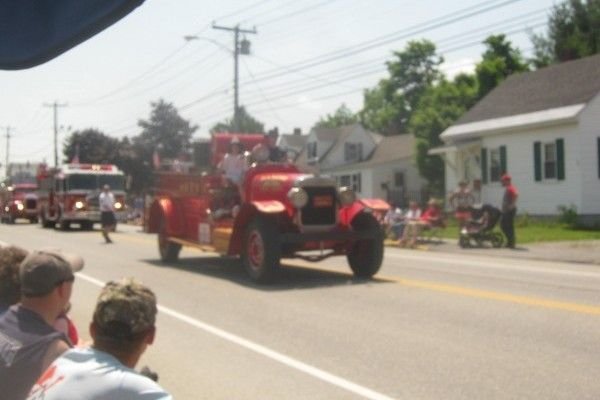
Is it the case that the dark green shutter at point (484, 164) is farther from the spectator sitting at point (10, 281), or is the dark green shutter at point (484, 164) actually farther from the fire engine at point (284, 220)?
the spectator sitting at point (10, 281)

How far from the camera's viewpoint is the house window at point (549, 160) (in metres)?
32.3

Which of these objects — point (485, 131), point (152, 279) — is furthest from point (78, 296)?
point (485, 131)

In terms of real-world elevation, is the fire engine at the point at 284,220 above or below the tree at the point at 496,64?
below

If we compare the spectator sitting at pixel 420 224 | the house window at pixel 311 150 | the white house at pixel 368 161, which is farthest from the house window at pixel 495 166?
the house window at pixel 311 150

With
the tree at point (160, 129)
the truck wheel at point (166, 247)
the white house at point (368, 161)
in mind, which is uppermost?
the tree at point (160, 129)

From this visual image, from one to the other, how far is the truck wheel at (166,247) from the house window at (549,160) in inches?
661

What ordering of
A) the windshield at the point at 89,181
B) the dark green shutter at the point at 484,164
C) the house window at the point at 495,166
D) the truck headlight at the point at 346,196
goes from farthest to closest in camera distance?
the windshield at the point at 89,181 < the dark green shutter at the point at 484,164 < the house window at the point at 495,166 < the truck headlight at the point at 346,196

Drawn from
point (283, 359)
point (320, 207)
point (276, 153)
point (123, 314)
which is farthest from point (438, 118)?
point (123, 314)

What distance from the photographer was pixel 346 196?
15562 millimetres

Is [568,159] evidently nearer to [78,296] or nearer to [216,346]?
[78,296]

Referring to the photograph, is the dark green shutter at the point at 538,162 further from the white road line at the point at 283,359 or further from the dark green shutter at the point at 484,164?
the white road line at the point at 283,359

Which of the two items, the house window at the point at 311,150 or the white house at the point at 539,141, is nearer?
the white house at the point at 539,141

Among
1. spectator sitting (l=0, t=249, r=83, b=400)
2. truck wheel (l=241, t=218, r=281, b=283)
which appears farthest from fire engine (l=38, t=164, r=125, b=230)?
spectator sitting (l=0, t=249, r=83, b=400)

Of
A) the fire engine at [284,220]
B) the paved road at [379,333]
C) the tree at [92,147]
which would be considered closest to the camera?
the paved road at [379,333]
